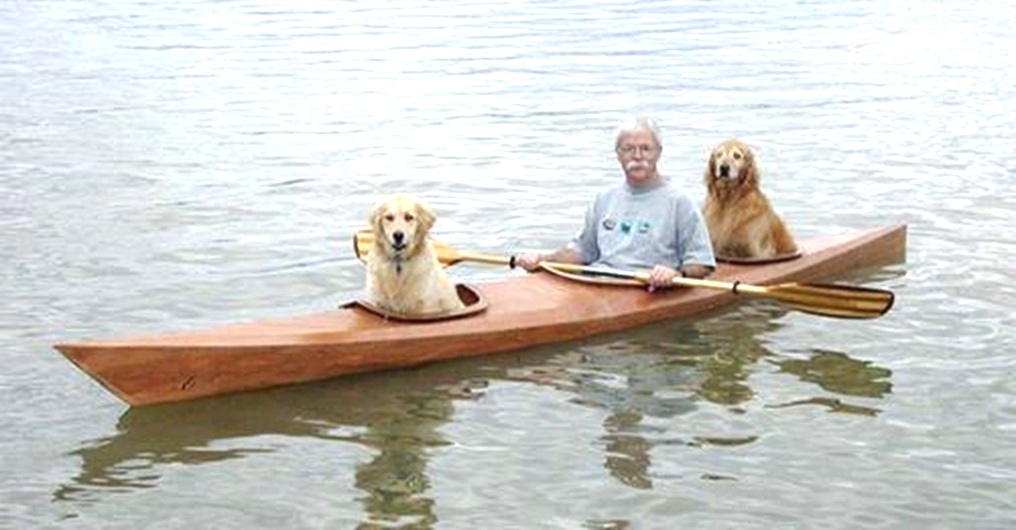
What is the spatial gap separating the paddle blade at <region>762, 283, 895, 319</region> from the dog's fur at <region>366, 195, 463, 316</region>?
5.90 ft

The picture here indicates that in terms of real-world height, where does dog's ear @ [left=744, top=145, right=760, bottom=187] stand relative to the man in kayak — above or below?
above

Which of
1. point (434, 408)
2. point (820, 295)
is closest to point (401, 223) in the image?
point (434, 408)

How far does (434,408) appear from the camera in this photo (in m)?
9.14

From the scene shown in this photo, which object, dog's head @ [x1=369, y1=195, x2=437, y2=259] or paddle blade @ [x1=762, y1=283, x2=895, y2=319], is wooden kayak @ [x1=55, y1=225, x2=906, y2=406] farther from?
paddle blade @ [x1=762, y1=283, x2=895, y2=319]

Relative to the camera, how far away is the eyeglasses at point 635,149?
9.97 meters

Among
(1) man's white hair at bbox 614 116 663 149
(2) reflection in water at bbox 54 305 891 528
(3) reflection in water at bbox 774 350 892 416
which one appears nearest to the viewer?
(2) reflection in water at bbox 54 305 891 528

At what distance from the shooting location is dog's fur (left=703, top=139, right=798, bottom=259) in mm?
11203

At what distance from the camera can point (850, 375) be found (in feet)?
31.7

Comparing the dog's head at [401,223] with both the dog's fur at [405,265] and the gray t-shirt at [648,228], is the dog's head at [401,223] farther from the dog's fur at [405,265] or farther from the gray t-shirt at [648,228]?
the gray t-shirt at [648,228]

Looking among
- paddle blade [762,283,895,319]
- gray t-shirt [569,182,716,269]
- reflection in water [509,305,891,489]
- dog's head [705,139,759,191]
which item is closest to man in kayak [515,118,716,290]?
gray t-shirt [569,182,716,269]

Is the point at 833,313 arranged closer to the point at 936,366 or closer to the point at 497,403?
the point at 936,366

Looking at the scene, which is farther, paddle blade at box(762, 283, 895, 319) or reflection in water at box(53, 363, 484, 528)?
paddle blade at box(762, 283, 895, 319)

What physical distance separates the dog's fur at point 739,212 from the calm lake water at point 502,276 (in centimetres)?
48

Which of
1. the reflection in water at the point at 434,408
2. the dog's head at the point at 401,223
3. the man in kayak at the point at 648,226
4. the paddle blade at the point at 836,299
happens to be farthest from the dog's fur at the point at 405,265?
the paddle blade at the point at 836,299
